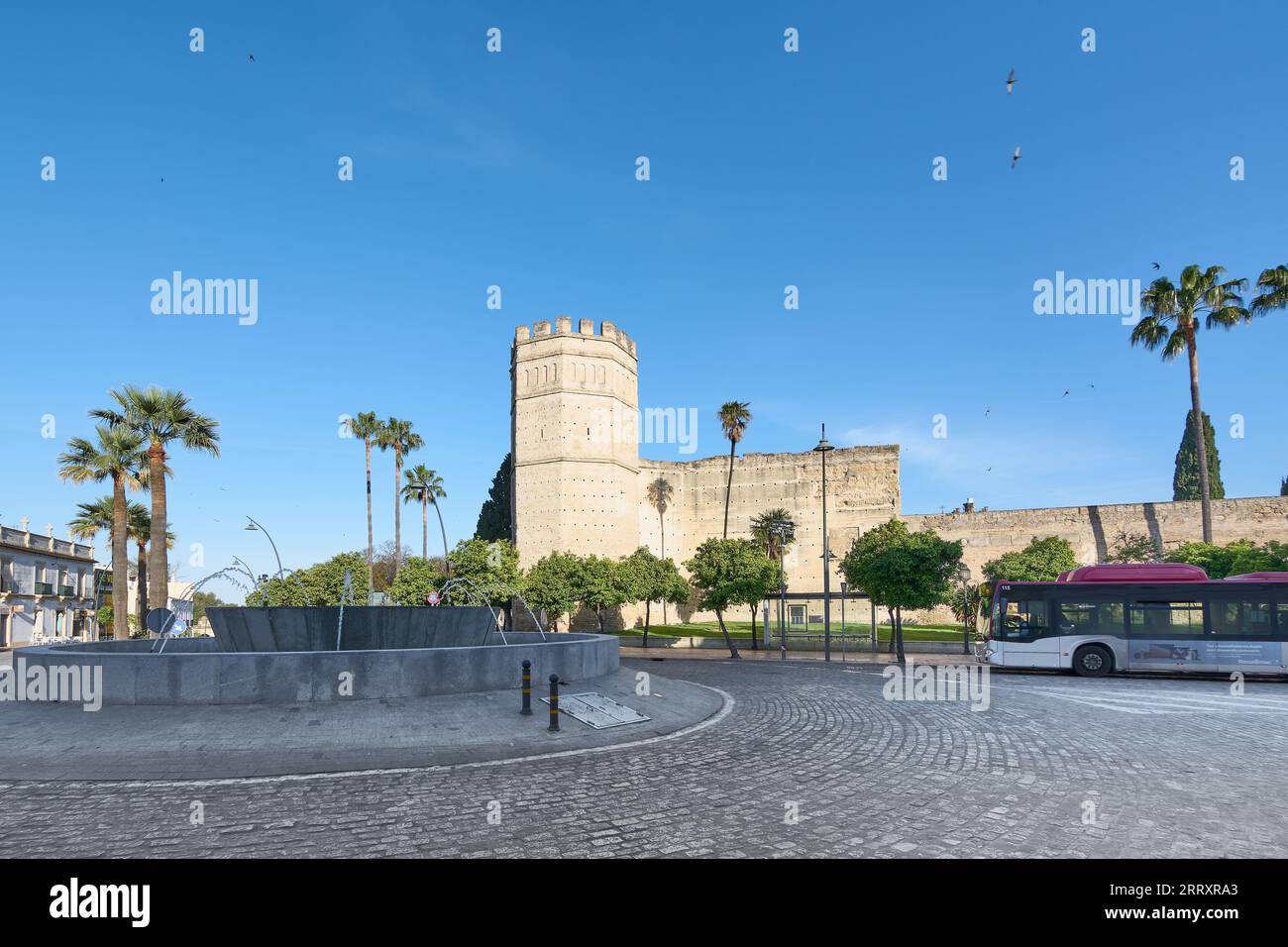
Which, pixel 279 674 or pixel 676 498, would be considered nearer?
pixel 279 674

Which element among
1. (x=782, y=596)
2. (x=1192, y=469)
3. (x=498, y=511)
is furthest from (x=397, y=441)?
(x=1192, y=469)

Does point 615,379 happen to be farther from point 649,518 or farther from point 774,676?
point 774,676

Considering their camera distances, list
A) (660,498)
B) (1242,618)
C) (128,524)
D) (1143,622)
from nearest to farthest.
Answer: (1242,618) < (1143,622) < (128,524) < (660,498)

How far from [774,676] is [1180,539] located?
43.4m

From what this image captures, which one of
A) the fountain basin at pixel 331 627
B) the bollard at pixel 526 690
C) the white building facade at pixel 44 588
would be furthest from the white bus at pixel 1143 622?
the white building facade at pixel 44 588

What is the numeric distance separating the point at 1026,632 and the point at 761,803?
18.5 meters

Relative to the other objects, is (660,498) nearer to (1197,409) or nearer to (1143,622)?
(1197,409)

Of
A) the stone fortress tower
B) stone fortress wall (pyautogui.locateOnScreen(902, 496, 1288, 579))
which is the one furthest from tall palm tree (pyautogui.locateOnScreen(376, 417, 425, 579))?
stone fortress wall (pyautogui.locateOnScreen(902, 496, 1288, 579))

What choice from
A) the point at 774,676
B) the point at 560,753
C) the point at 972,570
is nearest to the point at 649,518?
the point at 972,570

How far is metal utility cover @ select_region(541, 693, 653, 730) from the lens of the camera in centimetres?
1233

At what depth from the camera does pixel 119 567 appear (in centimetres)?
3494

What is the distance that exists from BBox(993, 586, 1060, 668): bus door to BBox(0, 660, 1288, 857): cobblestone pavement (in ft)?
33.6

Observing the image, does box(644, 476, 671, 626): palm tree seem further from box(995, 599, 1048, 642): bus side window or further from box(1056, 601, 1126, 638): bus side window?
box(1056, 601, 1126, 638): bus side window

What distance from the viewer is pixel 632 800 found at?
788cm
